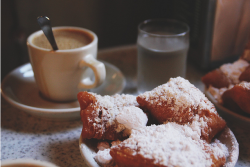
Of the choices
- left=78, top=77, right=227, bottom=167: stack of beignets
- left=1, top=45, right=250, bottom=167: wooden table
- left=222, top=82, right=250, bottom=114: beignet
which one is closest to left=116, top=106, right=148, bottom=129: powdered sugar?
left=78, top=77, right=227, bottom=167: stack of beignets

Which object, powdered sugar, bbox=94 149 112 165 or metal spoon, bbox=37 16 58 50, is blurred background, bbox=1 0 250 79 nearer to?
metal spoon, bbox=37 16 58 50

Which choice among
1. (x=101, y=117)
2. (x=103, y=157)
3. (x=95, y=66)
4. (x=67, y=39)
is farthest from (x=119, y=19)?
(x=103, y=157)

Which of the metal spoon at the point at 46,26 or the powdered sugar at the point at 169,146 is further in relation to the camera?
the metal spoon at the point at 46,26

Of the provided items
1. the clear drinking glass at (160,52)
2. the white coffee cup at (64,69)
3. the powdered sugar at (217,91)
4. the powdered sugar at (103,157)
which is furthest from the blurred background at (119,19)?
the powdered sugar at (103,157)

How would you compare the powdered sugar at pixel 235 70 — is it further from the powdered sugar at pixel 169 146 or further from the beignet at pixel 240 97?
the powdered sugar at pixel 169 146

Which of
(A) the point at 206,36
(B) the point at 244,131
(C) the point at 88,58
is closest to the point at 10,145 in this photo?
(C) the point at 88,58

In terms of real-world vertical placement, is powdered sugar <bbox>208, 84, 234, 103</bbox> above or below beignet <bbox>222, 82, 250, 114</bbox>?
below

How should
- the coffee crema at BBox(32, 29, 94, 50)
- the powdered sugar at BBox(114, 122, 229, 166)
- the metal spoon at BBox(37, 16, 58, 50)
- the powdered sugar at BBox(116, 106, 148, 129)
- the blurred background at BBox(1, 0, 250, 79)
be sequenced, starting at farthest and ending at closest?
the blurred background at BBox(1, 0, 250, 79), the coffee crema at BBox(32, 29, 94, 50), the metal spoon at BBox(37, 16, 58, 50), the powdered sugar at BBox(116, 106, 148, 129), the powdered sugar at BBox(114, 122, 229, 166)
